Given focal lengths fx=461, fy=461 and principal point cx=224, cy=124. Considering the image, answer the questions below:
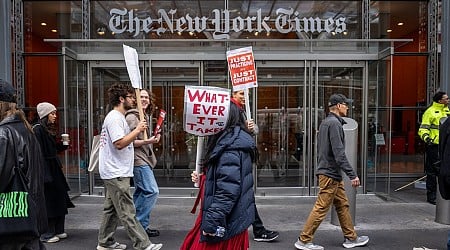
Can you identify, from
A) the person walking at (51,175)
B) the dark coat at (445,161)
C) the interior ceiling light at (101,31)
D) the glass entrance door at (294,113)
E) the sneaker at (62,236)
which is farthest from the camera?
the interior ceiling light at (101,31)

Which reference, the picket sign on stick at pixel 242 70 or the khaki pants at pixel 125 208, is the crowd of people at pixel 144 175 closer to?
the khaki pants at pixel 125 208

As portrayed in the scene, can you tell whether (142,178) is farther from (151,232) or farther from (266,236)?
(266,236)

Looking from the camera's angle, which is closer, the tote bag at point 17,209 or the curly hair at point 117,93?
the tote bag at point 17,209

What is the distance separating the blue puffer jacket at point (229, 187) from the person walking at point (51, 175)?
326cm

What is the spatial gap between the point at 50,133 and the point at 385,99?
6162 mm

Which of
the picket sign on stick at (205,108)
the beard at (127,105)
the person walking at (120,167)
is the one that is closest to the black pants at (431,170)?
the person walking at (120,167)

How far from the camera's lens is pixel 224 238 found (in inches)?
129

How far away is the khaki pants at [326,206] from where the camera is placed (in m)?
5.50

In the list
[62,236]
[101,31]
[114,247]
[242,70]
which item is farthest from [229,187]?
[101,31]

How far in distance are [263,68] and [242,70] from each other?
3.18 m

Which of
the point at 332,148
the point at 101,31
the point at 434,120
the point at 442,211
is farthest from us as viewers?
the point at 101,31

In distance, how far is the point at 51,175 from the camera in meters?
5.86

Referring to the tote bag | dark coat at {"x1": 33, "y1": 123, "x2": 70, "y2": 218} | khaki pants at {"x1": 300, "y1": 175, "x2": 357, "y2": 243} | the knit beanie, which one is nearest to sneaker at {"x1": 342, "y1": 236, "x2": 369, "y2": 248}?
khaki pants at {"x1": 300, "y1": 175, "x2": 357, "y2": 243}

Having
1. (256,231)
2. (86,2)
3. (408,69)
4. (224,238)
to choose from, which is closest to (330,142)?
(256,231)
